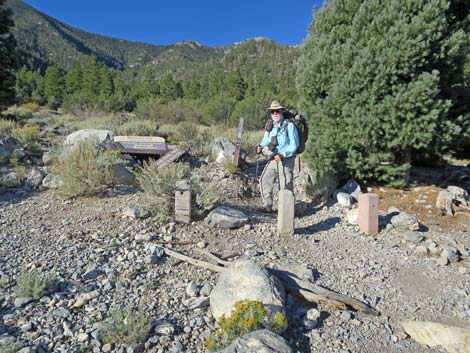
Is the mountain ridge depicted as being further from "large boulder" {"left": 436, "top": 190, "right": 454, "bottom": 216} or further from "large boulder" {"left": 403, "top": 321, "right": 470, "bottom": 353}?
"large boulder" {"left": 403, "top": 321, "right": 470, "bottom": 353}

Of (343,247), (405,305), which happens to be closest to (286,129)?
(343,247)

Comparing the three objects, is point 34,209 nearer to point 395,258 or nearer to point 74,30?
point 395,258

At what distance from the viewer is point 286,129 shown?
16.3 feet

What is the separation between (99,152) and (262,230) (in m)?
3.75

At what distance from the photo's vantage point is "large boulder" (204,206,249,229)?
458 centimetres

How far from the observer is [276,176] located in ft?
17.7

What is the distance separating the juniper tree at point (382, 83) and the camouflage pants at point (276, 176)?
1210 millimetres

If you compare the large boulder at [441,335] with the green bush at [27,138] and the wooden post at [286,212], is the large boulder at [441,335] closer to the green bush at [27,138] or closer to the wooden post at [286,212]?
the wooden post at [286,212]

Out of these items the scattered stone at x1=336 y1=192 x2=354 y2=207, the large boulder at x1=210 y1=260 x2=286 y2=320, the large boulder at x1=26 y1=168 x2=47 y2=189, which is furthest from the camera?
the large boulder at x1=26 y1=168 x2=47 y2=189

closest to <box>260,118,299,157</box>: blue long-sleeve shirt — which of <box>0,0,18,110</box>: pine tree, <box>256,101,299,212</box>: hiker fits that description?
<box>256,101,299,212</box>: hiker

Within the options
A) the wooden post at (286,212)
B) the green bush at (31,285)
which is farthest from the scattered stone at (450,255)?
the green bush at (31,285)

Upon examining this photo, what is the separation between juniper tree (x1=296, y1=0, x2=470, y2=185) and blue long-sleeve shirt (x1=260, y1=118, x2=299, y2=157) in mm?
1314

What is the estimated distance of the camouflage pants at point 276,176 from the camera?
202 inches

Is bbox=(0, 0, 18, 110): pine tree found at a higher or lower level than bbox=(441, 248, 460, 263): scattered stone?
higher
